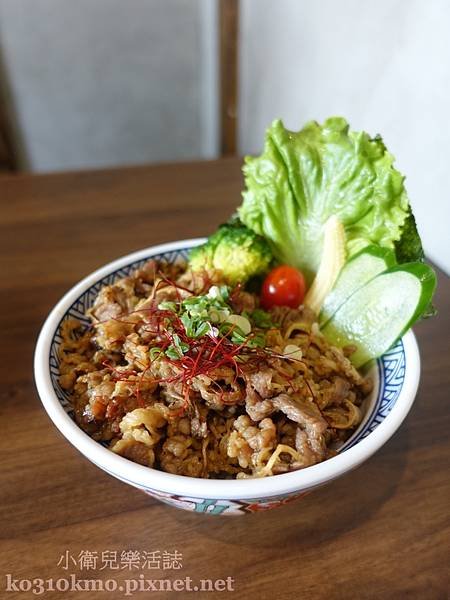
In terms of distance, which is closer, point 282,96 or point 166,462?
point 166,462

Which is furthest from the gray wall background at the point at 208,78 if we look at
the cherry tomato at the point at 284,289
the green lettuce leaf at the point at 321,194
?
the cherry tomato at the point at 284,289

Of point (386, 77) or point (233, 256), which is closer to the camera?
point (233, 256)

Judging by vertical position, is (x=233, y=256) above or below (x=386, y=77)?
below

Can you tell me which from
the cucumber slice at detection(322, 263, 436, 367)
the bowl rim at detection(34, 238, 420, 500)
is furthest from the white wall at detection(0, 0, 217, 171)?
the bowl rim at detection(34, 238, 420, 500)

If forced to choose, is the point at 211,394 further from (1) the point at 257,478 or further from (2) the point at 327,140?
(2) the point at 327,140

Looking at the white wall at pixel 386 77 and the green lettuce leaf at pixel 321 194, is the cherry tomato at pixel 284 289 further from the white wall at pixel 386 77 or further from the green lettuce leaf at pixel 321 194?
the white wall at pixel 386 77

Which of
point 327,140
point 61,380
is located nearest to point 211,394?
point 61,380

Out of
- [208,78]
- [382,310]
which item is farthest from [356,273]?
[208,78]

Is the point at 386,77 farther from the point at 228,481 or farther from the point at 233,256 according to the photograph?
the point at 228,481
